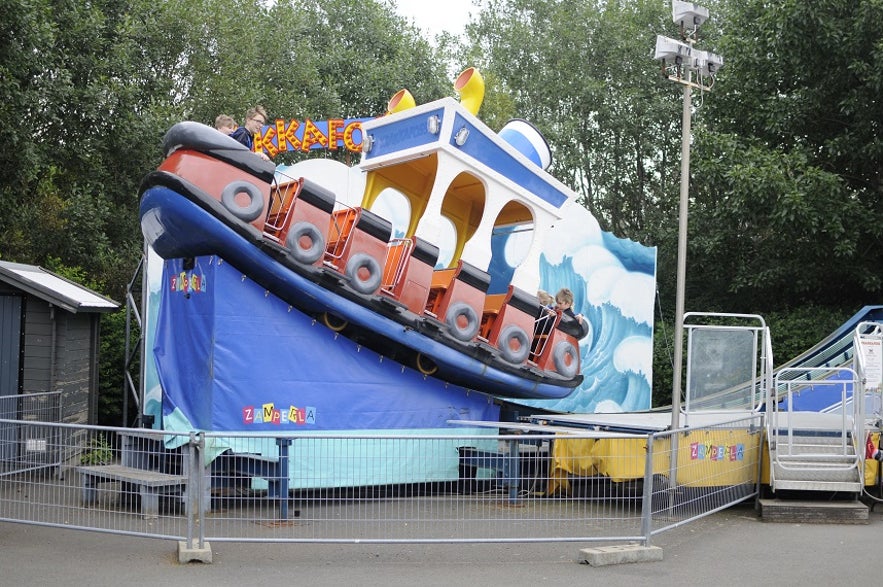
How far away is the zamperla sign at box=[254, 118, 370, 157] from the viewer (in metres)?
13.6

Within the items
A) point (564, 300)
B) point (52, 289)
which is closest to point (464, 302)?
point (564, 300)

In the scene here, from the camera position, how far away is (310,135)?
13859 mm

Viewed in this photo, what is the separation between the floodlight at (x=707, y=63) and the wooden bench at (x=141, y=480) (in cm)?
655

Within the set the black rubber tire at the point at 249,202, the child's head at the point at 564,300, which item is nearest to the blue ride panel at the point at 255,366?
the black rubber tire at the point at 249,202

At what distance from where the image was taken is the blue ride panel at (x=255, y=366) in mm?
10008

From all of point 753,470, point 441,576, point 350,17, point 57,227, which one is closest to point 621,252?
point 753,470

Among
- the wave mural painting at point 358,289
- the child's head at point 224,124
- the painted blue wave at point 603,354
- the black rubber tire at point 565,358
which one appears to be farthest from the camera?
the painted blue wave at point 603,354

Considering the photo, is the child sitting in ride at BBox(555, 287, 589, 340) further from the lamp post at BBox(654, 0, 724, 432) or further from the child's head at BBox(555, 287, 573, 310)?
the lamp post at BBox(654, 0, 724, 432)

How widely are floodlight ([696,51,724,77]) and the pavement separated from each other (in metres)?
4.78

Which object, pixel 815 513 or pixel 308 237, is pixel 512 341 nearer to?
pixel 308 237

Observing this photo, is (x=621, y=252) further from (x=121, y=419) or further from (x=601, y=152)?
(x=601, y=152)

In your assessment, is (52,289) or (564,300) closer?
(52,289)

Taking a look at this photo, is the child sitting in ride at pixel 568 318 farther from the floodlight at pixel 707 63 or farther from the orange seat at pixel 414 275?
the floodlight at pixel 707 63

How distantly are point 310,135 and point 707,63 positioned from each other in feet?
19.5
